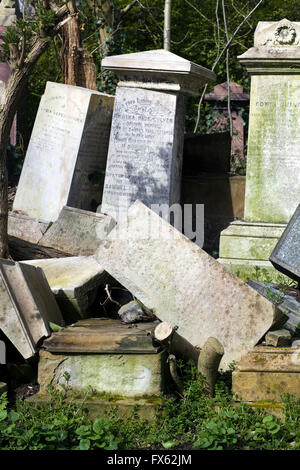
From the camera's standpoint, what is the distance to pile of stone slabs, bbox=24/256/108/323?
4.68 metres

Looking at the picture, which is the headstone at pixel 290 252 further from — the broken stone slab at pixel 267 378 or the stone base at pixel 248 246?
the stone base at pixel 248 246

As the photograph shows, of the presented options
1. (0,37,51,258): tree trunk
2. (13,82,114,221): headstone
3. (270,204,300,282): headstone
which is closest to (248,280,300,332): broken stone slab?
(270,204,300,282): headstone

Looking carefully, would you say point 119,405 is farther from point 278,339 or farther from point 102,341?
point 278,339

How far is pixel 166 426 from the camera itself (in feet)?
11.9

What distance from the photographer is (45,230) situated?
6559 mm

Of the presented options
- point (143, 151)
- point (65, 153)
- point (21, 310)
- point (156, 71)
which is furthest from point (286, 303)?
point (65, 153)

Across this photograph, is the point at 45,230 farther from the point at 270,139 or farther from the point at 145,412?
the point at 145,412

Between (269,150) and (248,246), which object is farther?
(269,150)

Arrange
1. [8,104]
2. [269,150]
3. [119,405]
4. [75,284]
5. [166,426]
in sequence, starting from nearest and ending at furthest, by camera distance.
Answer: [166,426], [119,405], [75,284], [8,104], [269,150]

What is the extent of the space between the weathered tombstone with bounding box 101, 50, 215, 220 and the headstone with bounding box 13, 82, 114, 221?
1.08 feet

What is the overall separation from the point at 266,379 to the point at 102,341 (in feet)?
3.14

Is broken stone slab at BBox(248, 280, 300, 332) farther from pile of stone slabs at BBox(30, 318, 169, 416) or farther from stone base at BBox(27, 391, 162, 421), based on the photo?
stone base at BBox(27, 391, 162, 421)

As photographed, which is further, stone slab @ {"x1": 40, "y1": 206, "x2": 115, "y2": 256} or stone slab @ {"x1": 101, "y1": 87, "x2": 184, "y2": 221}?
stone slab @ {"x1": 101, "y1": 87, "x2": 184, "y2": 221}

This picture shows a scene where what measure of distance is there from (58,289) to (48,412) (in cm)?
112
